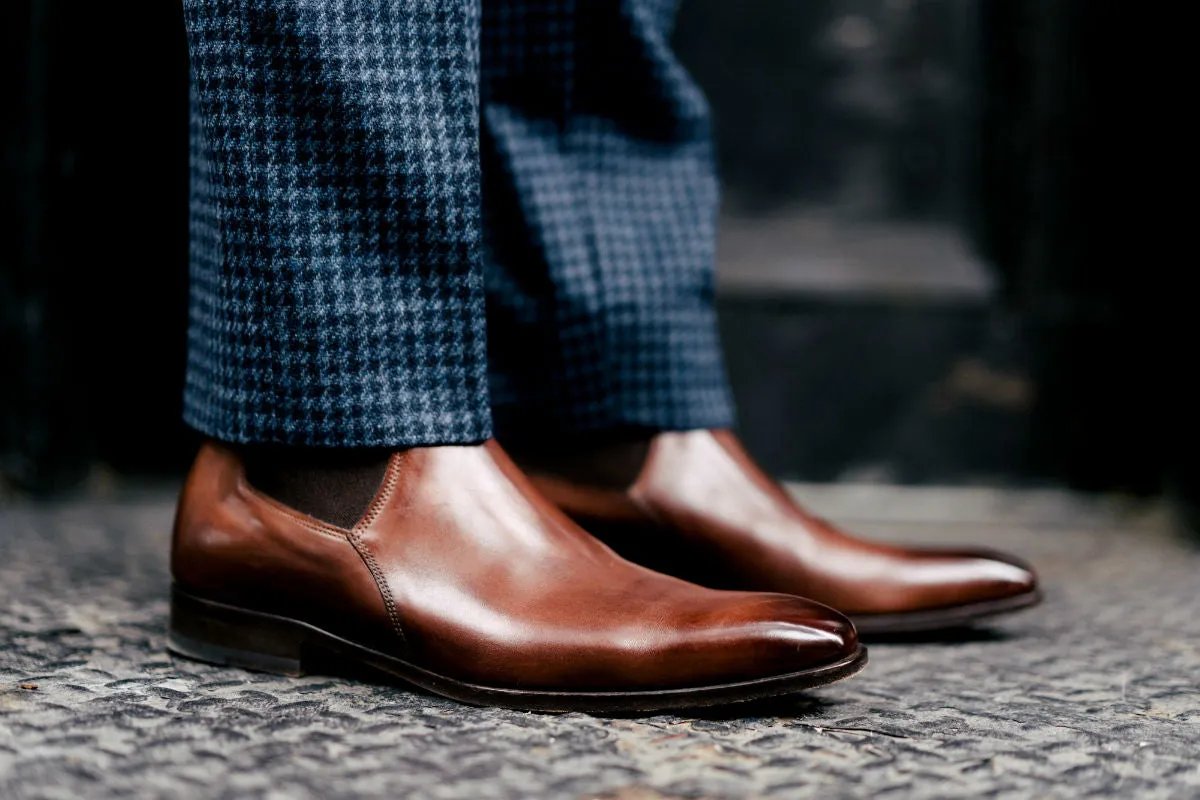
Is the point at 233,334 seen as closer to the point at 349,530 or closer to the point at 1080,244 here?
the point at 349,530

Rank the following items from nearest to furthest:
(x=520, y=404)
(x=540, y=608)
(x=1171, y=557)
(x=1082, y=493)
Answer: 1. (x=540, y=608)
2. (x=520, y=404)
3. (x=1171, y=557)
4. (x=1082, y=493)

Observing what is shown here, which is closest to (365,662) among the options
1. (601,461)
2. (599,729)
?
(599,729)

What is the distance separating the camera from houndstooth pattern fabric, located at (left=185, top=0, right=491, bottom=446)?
0.63 meters

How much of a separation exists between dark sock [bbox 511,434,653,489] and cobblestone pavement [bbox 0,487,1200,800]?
0.76 feet

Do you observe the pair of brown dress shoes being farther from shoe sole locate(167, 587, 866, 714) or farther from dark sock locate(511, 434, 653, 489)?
dark sock locate(511, 434, 653, 489)

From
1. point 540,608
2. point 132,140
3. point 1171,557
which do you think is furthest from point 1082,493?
point 132,140

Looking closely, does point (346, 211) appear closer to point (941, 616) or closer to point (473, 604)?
point (473, 604)

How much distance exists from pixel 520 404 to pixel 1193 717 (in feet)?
1.64

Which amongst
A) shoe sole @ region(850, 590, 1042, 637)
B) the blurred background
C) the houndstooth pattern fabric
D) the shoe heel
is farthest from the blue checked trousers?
the blurred background

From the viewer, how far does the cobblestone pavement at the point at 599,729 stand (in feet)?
1.67

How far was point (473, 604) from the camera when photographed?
0.63 metres

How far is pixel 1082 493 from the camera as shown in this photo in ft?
4.45

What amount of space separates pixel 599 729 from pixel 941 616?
339mm

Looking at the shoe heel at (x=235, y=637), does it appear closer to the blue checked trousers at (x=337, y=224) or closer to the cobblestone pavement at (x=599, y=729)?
the cobblestone pavement at (x=599, y=729)
